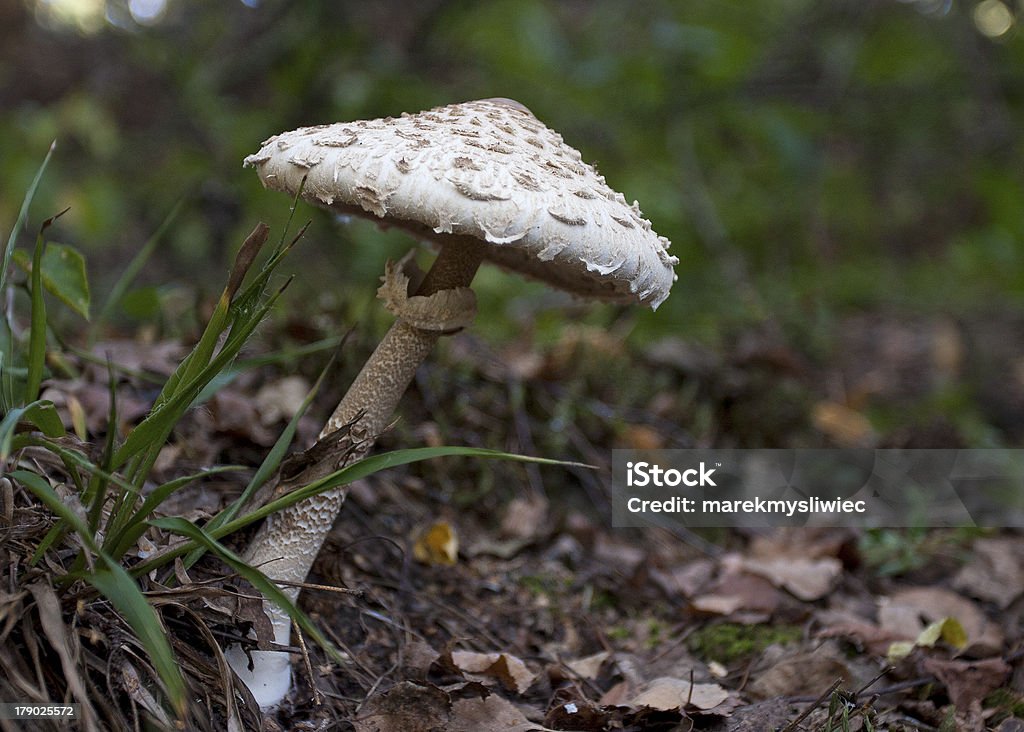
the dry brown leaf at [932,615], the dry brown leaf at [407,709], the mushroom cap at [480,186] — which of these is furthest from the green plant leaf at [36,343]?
the dry brown leaf at [932,615]

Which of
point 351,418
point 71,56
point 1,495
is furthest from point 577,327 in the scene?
point 71,56

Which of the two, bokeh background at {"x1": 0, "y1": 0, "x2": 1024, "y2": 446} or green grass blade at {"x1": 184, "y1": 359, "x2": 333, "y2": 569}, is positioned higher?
bokeh background at {"x1": 0, "y1": 0, "x2": 1024, "y2": 446}

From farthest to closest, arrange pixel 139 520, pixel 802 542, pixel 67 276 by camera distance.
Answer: pixel 802 542
pixel 67 276
pixel 139 520

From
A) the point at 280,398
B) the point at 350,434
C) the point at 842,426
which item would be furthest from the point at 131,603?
the point at 842,426

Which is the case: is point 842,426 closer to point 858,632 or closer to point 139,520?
point 858,632

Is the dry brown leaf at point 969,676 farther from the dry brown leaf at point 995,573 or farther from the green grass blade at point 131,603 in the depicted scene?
the green grass blade at point 131,603

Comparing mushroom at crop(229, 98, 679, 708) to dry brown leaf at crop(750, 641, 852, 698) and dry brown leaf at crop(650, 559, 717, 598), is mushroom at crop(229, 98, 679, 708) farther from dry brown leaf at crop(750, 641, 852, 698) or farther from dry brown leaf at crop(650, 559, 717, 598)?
dry brown leaf at crop(650, 559, 717, 598)

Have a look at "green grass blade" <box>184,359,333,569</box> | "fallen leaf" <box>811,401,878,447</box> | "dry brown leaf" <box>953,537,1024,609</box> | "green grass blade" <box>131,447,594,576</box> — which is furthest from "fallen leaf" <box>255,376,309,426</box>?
"fallen leaf" <box>811,401,878,447</box>
